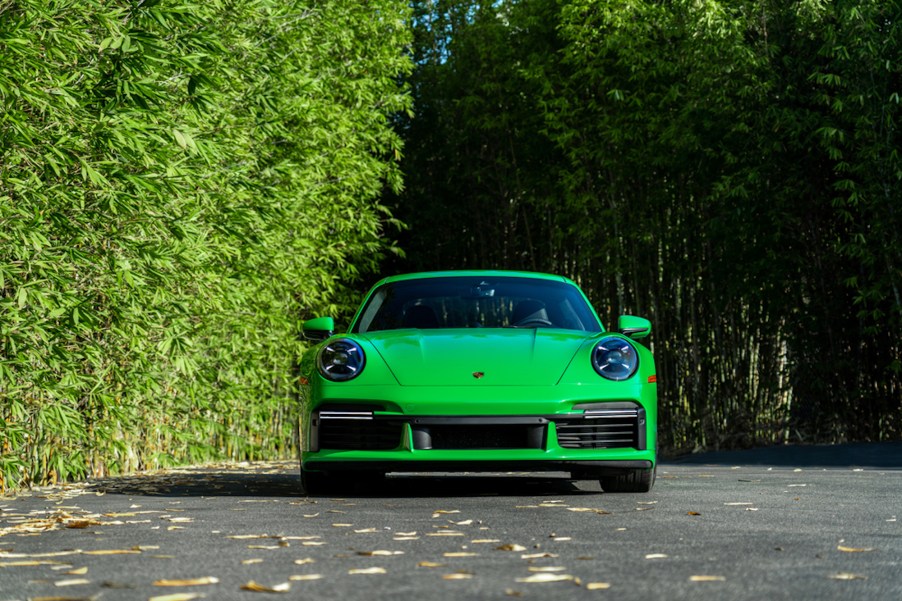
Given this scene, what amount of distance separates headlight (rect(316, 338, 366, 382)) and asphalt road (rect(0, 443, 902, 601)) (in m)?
0.63

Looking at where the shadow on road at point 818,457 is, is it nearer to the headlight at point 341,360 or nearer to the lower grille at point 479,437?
the lower grille at point 479,437

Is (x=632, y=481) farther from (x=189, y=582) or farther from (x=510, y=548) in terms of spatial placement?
(x=189, y=582)

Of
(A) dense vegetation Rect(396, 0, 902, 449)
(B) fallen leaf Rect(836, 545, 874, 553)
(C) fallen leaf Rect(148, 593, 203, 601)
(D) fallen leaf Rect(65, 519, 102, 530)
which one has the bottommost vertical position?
(B) fallen leaf Rect(836, 545, 874, 553)

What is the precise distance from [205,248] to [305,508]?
347cm

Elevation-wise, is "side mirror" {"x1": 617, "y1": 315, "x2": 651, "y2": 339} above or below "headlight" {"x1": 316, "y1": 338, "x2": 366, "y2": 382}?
above

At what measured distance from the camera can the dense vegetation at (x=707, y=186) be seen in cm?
1204

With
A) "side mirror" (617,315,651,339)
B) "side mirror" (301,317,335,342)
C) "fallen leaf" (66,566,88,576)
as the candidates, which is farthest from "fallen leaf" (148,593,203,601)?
"side mirror" (617,315,651,339)

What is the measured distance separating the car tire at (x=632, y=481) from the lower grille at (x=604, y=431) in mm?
380

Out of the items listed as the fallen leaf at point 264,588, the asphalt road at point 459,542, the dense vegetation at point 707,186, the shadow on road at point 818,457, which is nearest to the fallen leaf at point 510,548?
the asphalt road at point 459,542

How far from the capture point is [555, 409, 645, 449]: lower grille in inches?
242

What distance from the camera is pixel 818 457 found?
10922 mm

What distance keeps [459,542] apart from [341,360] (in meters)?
1.91

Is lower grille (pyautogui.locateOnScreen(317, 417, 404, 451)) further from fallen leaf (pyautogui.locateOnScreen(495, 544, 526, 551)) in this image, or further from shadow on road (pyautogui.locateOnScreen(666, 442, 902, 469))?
shadow on road (pyautogui.locateOnScreen(666, 442, 902, 469))

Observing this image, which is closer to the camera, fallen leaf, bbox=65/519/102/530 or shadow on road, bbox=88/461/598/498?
fallen leaf, bbox=65/519/102/530
